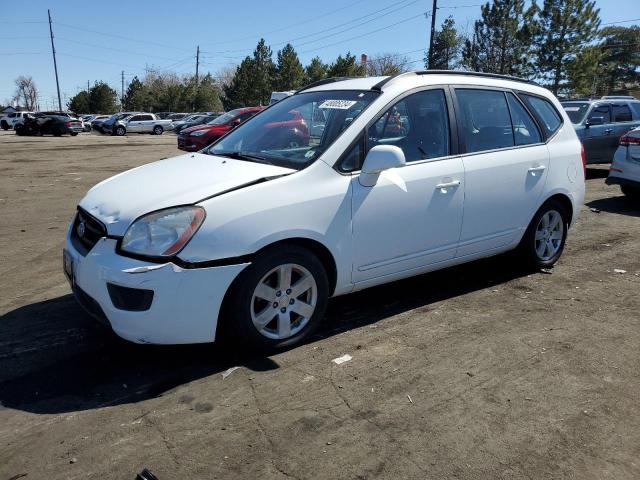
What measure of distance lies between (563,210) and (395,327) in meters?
2.42

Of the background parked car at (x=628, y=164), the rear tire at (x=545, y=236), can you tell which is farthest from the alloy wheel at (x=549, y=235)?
the background parked car at (x=628, y=164)

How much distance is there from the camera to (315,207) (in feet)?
11.7

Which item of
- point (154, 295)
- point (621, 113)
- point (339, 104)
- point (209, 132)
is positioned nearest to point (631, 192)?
point (621, 113)

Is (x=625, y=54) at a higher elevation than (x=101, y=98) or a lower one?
higher

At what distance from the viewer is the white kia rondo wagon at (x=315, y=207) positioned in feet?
10.6

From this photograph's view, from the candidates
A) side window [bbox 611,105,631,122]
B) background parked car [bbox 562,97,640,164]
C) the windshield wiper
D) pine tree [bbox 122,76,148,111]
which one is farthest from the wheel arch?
pine tree [bbox 122,76,148,111]

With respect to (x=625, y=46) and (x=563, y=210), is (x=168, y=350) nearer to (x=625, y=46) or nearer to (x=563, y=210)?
(x=563, y=210)

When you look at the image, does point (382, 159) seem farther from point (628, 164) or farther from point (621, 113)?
point (621, 113)

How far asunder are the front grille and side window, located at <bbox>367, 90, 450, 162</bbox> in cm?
190

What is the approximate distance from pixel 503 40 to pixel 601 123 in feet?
131

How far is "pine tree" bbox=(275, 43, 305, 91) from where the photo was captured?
185 feet

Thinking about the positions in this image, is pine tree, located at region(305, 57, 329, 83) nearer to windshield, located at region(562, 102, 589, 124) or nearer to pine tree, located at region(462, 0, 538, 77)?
pine tree, located at region(462, 0, 538, 77)

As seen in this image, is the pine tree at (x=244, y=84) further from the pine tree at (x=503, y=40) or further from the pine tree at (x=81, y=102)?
the pine tree at (x=81, y=102)

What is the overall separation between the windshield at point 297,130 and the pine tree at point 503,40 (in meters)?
47.8
